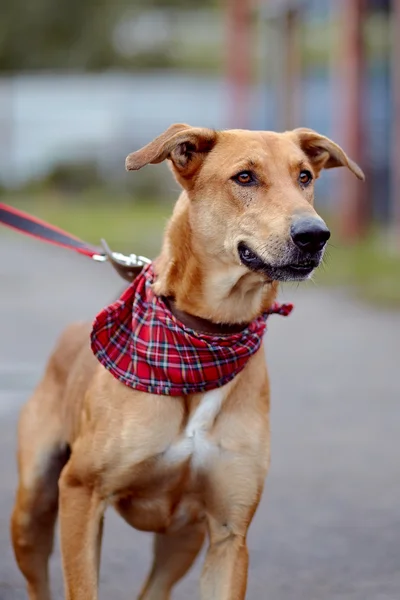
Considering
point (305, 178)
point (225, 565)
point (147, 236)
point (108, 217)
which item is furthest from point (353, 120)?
point (225, 565)

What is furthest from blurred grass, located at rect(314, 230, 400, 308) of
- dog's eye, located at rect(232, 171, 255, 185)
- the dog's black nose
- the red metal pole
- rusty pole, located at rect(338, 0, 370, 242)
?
the red metal pole

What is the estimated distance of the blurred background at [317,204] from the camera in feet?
21.5

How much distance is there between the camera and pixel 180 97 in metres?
38.0

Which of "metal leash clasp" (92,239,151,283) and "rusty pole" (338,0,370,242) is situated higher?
"metal leash clasp" (92,239,151,283)

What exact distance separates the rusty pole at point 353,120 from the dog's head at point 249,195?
16.2 meters

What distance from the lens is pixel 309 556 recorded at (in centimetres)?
629

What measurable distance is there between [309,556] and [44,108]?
3307 centimetres

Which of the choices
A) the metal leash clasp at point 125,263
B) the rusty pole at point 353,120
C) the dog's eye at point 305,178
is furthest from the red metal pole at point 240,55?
the dog's eye at point 305,178

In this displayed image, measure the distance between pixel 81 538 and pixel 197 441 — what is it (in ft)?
1.77

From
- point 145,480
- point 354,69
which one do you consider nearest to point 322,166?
point 145,480

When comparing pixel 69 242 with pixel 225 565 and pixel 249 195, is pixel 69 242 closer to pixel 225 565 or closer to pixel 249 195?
pixel 249 195

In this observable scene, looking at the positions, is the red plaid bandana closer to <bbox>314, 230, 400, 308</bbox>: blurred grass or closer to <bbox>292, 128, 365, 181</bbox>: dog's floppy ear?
<bbox>292, 128, 365, 181</bbox>: dog's floppy ear

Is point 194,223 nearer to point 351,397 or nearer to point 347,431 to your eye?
point 347,431

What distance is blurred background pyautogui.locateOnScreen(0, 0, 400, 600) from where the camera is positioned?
21.5 ft
